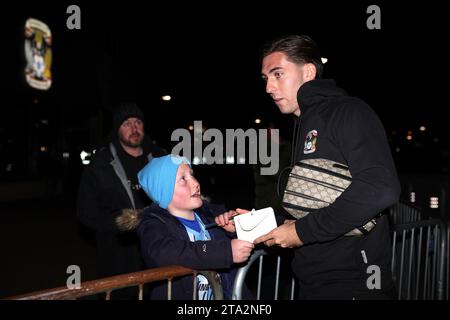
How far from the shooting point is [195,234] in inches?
106

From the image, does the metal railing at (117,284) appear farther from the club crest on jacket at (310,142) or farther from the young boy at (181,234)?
the club crest on jacket at (310,142)

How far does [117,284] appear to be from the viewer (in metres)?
1.91

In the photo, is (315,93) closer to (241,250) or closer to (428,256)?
(241,250)

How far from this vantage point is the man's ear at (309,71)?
216cm

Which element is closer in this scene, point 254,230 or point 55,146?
point 254,230

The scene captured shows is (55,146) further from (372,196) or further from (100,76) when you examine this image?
(372,196)

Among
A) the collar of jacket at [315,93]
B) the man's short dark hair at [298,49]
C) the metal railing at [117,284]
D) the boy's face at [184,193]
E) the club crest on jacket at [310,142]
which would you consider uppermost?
the man's short dark hair at [298,49]

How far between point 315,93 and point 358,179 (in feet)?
1.60

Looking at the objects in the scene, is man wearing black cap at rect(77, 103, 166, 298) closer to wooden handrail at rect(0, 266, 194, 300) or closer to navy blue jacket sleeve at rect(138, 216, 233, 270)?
navy blue jacket sleeve at rect(138, 216, 233, 270)

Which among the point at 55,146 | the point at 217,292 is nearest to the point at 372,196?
the point at 217,292

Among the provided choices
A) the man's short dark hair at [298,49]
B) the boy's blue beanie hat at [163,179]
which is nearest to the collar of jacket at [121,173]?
the boy's blue beanie hat at [163,179]

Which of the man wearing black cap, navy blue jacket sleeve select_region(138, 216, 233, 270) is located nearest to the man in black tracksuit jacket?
navy blue jacket sleeve select_region(138, 216, 233, 270)

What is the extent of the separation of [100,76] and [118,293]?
1844 cm

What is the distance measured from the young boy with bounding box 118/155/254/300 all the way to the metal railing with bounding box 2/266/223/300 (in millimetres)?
96
